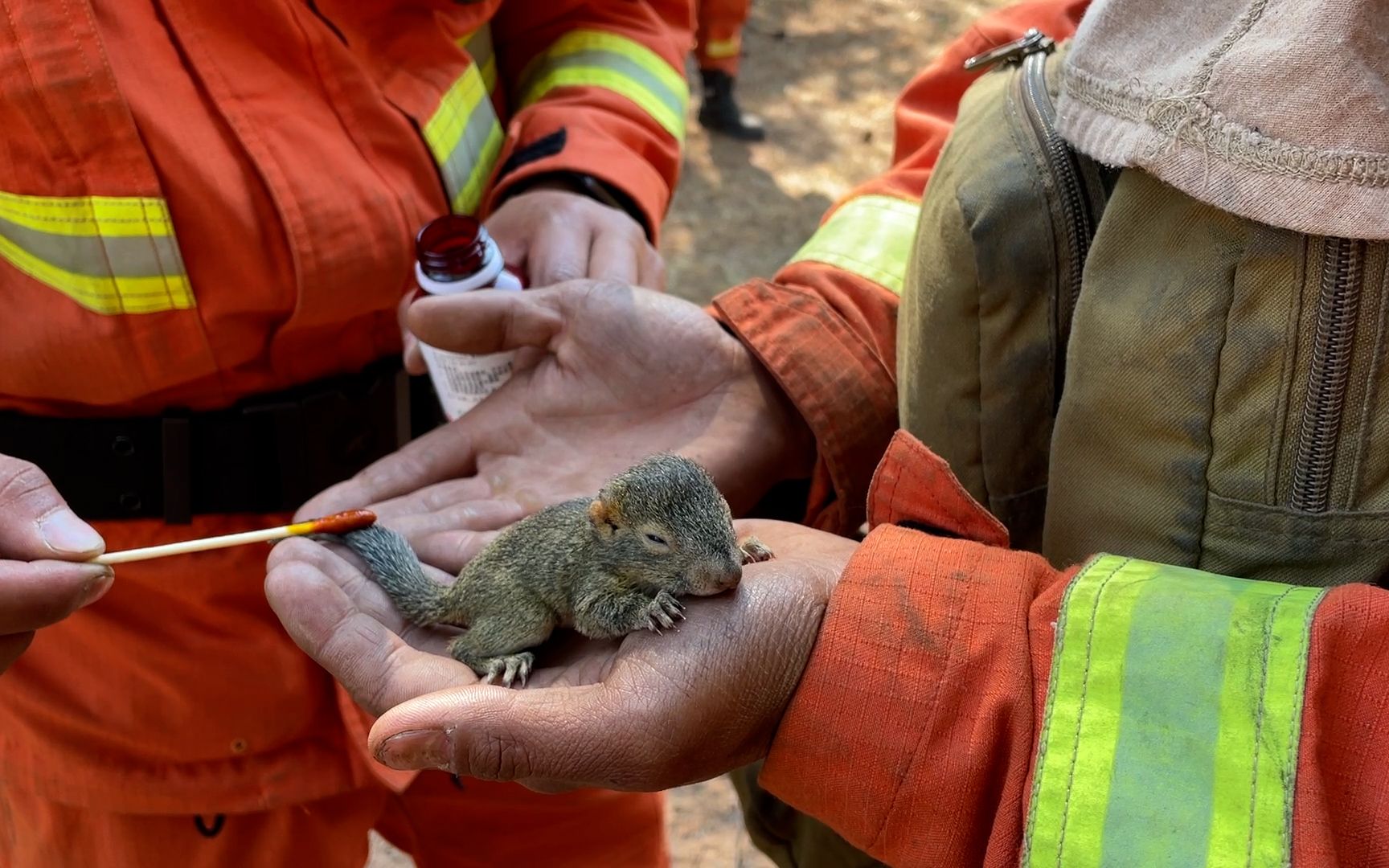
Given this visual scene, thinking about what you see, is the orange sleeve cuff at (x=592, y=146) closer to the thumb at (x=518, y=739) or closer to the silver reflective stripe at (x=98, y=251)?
the silver reflective stripe at (x=98, y=251)

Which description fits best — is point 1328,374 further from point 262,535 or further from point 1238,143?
point 262,535

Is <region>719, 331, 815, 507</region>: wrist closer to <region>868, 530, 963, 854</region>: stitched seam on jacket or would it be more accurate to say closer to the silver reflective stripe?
<region>868, 530, 963, 854</region>: stitched seam on jacket

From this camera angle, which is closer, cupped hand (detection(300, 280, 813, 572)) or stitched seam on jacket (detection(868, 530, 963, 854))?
stitched seam on jacket (detection(868, 530, 963, 854))

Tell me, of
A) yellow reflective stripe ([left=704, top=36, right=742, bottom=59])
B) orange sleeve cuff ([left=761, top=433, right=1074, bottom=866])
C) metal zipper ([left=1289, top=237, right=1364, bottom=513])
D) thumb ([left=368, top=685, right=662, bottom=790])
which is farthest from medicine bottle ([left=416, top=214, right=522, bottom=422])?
yellow reflective stripe ([left=704, top=36, right=742, bottom=59])

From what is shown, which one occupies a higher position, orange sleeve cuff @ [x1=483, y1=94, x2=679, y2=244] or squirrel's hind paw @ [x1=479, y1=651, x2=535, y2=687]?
orange sleeve cuff @ [x1=483, y1=94, x2=679, y2=244]

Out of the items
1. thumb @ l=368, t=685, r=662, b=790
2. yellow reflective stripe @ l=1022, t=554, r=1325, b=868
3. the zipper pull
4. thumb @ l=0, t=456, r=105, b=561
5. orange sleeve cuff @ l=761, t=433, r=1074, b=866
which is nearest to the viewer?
yellow reflective stripe @ l=1022, t=554, r=1325, b=868

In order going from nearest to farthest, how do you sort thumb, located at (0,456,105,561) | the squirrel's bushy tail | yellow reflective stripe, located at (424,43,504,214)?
thumb, located at (0,456,105,561) → the squirrel's bushy tail → yellow reflective stripe, located at (424,43,504,214)

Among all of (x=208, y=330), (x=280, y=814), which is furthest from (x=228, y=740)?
(x=208, y=330)
